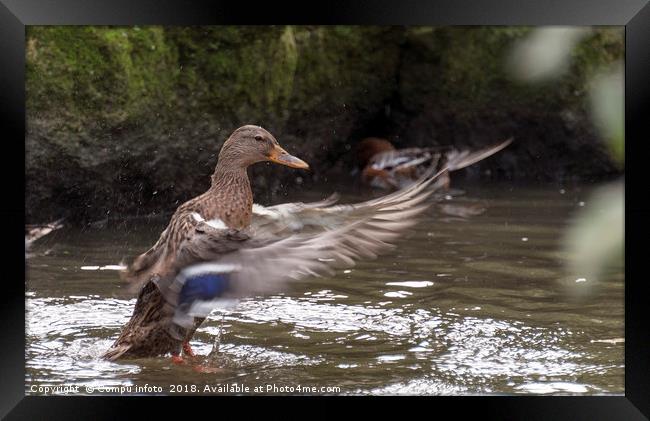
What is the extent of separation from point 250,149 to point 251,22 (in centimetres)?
157

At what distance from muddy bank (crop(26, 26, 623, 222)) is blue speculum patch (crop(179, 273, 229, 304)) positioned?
3274mm

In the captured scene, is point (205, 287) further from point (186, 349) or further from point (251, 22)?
point (251, 22)

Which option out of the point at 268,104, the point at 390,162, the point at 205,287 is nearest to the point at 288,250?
the point at 205,287

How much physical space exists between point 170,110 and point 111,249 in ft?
5.59

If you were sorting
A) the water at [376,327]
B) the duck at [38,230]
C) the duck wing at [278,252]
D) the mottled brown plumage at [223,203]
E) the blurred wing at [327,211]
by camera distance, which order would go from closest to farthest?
1. the duck wing at [278,252]
2. the blurred wing at [327,211]
3. the water at [376,327]
4. the mottled brown plumage at [223,203]
5. the duck at [38,230]

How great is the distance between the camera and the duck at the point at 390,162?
9.73m

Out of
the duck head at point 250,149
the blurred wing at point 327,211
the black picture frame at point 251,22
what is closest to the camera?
the black picture frame at point 251,22

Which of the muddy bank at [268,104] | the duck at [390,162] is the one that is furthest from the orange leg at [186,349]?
the duck at [390,162]

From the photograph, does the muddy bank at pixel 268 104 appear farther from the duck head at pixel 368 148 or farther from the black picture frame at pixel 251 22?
the black picture frame at pixel 251 22

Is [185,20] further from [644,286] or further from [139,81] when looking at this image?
[139,81]

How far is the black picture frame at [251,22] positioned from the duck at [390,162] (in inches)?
234

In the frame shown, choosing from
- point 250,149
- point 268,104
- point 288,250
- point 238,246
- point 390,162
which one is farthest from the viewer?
point 390,162

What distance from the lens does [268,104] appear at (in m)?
8.98

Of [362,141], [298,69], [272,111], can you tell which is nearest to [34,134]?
[272,111]
